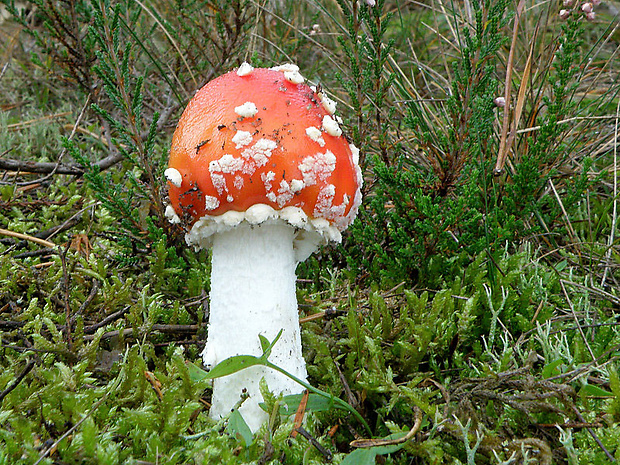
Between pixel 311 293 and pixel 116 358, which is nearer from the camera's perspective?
pixel 116 358

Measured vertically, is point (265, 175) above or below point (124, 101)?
below

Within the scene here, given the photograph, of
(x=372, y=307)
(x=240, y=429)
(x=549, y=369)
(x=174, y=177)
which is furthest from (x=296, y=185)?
(x=549, y=369)

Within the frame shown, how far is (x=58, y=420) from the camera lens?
1405 mm

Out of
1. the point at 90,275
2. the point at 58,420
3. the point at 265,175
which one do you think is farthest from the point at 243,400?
the point at 90,275

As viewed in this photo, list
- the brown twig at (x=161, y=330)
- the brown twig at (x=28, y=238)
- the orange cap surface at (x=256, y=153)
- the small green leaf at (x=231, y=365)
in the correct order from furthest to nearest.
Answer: the brown twig at (x=28, y=238) → the brown twig at (x=161, y=330) → the orange cap surface at (x=256, y=153) → the small green leaf at (x=231, y=365)

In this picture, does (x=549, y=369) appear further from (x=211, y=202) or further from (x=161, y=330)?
(x=161, y=330)

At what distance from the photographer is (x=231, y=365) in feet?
4.55

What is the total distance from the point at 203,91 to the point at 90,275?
1.14 meters

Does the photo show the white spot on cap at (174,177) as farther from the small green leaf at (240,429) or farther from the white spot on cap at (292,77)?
the small green leaf at (240,429)

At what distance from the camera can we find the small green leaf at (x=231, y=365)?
4.52 ft

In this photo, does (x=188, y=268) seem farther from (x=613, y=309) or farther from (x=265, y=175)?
(x=613, y=309)

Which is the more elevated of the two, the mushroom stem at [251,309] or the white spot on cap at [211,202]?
the white spot on cap at [211,202]

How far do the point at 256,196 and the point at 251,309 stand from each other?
0.41 m

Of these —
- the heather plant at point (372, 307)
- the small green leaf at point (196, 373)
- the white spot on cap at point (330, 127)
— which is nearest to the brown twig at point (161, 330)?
the heather plant at point (372, 307)
